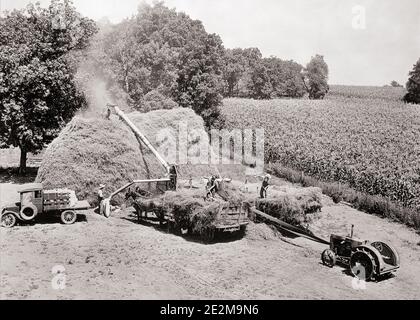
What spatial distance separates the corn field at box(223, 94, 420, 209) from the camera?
2516 cm

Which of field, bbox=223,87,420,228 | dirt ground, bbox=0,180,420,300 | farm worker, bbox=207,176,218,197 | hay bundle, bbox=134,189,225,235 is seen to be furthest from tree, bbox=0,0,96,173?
field, bbox=223,87,420,228

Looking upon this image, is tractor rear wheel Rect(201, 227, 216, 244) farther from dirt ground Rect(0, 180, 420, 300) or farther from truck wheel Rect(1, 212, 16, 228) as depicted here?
truck wheel Rect(1, 212, 16, 228)

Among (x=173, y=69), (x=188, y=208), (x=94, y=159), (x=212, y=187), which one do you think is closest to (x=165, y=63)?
(x=173, y=69)

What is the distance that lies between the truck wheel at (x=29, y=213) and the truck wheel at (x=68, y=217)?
1083mm

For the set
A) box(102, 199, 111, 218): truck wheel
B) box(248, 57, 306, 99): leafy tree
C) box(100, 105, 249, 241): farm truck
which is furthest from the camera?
box(248, 57, 306, 99): leafy tree

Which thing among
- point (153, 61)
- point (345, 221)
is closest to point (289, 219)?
point (345, 221)

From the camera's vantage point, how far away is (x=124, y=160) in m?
20.8

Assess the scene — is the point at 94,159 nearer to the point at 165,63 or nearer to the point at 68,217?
the point at 68,217

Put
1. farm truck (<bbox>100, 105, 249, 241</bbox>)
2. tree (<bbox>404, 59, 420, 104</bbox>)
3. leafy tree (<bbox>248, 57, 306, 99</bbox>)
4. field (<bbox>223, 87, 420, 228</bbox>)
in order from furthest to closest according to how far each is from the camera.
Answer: leafy tree (<bbox>248, 57, 306, 99</bbox>) < tree (<bbox>404, 59, 420, 104</bbox>) < field (<bbox>223, 87, 420, 228</bbox>) < farm truck (<bbox>100, 105, 249, 241</bbox>)

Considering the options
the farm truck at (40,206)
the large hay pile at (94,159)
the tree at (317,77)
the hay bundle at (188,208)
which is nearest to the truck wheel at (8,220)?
the farm truck at (40,206)

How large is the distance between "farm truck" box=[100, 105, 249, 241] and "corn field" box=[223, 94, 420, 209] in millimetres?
11059

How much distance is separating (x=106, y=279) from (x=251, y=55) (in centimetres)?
11370

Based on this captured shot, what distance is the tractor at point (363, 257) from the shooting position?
13.1 metres
